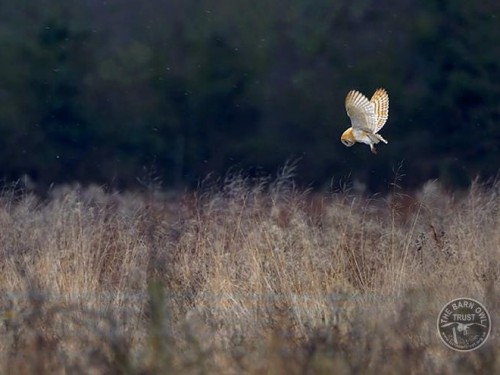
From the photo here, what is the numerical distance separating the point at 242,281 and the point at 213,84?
65.3 ft

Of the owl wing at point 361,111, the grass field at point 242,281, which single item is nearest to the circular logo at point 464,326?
the grass field at point 242,281

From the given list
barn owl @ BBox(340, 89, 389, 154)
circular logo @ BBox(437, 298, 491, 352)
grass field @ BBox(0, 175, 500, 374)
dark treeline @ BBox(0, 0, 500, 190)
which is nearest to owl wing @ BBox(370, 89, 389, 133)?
barn owl @ BBox(340, 89, 389, 154)

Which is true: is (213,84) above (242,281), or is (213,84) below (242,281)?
above

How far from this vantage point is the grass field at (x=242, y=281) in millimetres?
4473

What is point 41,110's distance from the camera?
2792cm

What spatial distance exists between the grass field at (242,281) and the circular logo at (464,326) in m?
0.05

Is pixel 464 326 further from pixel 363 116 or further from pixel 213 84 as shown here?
pixel 213 84

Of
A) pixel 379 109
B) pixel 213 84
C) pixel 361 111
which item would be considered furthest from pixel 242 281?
pixel 213 84

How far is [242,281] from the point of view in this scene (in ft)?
29.0

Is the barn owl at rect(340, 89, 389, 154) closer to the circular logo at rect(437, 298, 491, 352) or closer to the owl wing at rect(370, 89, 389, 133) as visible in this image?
the owl wing at rect(370, 89, 389, 133)

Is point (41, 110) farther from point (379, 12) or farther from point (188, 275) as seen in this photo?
point (188, 275)

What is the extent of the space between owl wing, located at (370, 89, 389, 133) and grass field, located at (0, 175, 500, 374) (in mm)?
727

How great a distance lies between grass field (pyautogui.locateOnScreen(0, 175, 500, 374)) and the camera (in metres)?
4.47

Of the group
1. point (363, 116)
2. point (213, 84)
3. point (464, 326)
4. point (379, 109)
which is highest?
point (213, 84)
